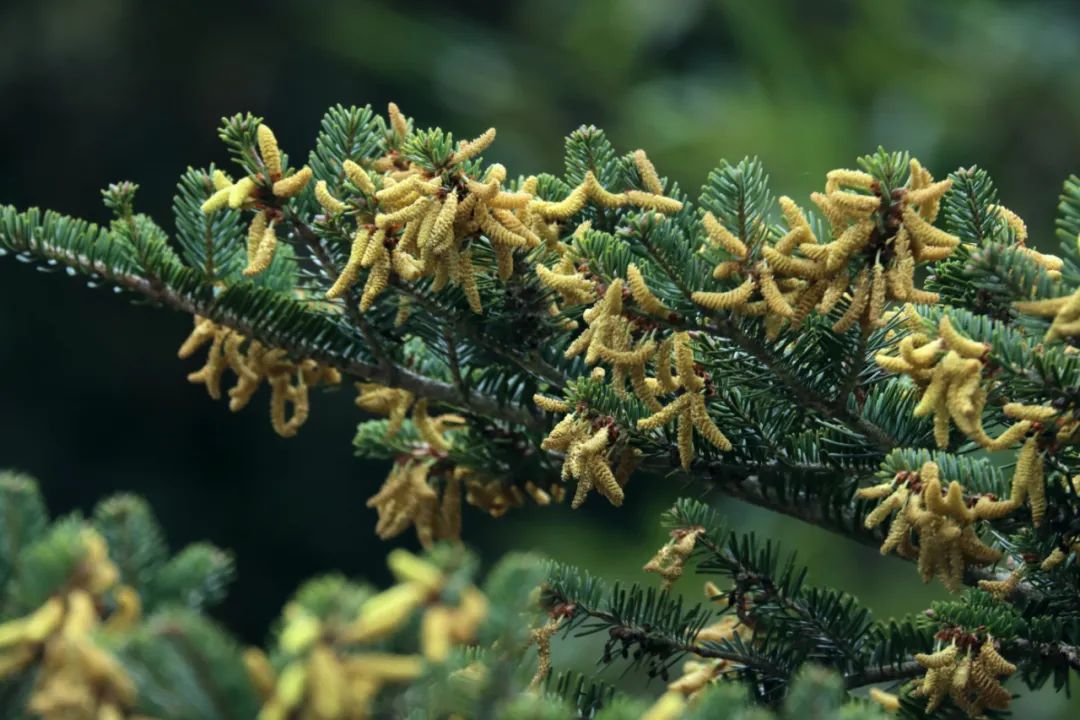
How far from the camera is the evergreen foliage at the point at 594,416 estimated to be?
0.53 meters

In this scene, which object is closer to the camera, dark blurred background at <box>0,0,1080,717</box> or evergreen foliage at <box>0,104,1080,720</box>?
evergreen foliage at <box>0,104,1080,720</box>

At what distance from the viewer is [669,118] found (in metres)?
4.68

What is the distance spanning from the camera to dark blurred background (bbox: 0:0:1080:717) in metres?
4.83

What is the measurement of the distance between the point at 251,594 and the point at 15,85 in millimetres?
2190

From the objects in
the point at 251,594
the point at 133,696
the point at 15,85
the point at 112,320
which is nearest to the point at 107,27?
the point at 15,85

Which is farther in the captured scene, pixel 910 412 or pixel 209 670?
pixel 910 412

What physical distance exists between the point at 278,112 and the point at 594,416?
4.93 m

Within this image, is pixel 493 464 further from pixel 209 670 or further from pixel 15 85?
pixel 15 85

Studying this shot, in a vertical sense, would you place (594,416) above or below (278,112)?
below

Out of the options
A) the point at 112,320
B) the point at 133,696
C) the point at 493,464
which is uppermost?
the point at 112,320

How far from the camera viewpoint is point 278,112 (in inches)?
217

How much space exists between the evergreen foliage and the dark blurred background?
375cm

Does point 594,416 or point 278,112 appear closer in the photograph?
point 594,416

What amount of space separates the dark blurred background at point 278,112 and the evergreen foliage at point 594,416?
375 cm
